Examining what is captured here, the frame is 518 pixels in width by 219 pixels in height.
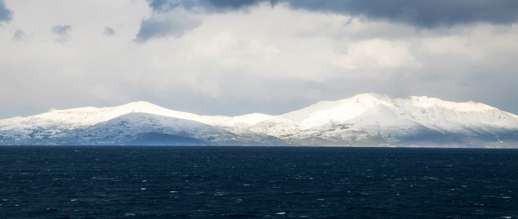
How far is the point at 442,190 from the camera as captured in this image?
534ft

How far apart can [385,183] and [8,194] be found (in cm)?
8493

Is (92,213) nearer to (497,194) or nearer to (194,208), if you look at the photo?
(194,208)

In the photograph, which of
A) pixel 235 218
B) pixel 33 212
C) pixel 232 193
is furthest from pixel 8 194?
pixel 235 218

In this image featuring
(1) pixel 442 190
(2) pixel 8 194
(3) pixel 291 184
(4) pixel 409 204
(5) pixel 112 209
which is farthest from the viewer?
(3) pixel 291 184

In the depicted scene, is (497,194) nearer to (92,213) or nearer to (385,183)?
(385,183)

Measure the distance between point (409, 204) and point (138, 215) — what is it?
1874 inches

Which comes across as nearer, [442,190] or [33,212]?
[33,212]

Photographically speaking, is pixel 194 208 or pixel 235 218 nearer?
pixel 235 218

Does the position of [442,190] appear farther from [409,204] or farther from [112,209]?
[112,209]

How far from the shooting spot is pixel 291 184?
176m

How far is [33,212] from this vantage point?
119m

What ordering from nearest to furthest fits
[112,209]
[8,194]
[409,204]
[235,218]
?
[235,218]
[112,209]
[409,204]
[8,194]

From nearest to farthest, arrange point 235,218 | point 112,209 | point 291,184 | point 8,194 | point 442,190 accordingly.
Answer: point 235,218 → point 112,209 → point 8,194 → point 442,190 → point 291,184

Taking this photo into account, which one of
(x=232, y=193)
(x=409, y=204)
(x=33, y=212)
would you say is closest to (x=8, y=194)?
(x=33, y=212)
